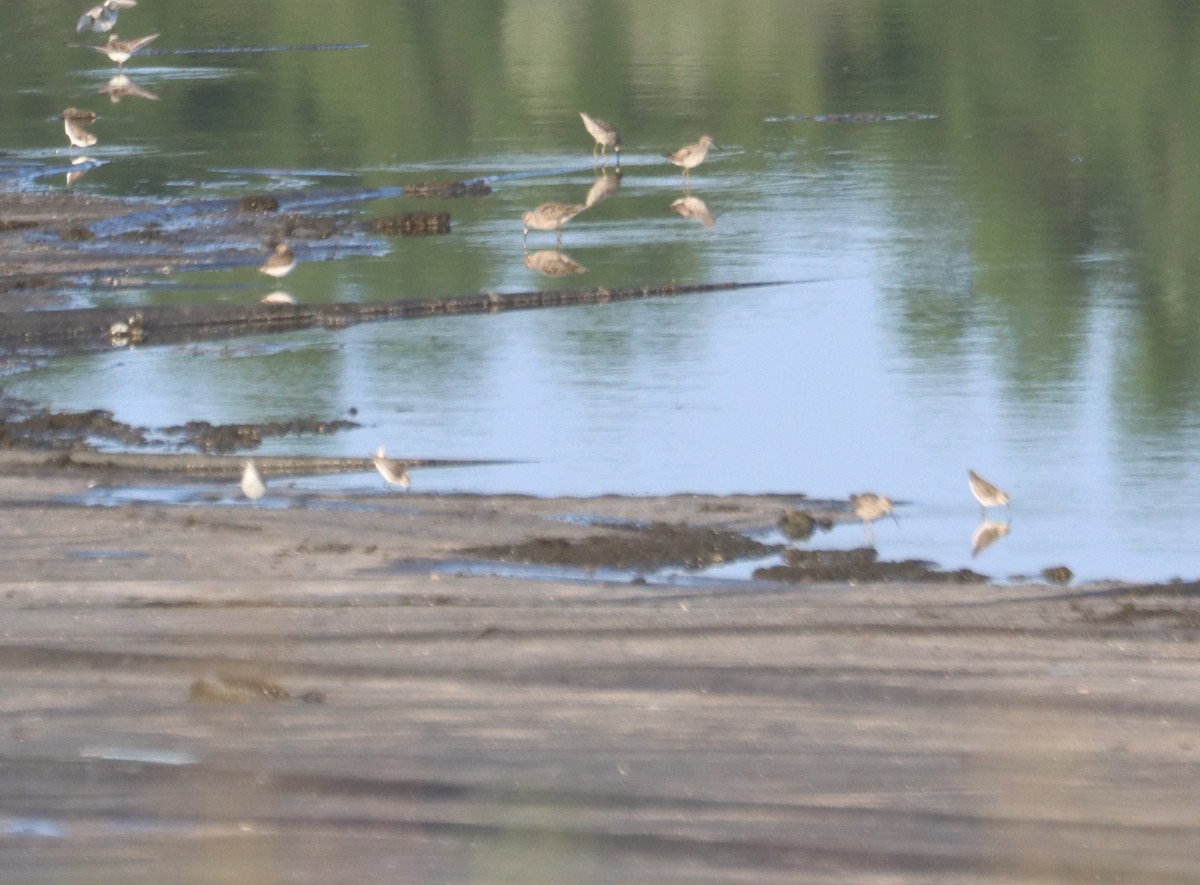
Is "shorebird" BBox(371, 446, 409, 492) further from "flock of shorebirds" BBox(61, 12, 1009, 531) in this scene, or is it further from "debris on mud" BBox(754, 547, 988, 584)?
"debris on mud" BBox(754, 547, 988, 584)

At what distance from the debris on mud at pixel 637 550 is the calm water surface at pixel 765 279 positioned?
1.98ft

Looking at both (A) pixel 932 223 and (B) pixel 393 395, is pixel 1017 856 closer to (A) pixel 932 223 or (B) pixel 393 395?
(B) pixel 393 395

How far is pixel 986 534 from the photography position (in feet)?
33.6

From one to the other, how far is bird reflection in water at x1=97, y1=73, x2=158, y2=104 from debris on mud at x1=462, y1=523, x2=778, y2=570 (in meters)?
23.4

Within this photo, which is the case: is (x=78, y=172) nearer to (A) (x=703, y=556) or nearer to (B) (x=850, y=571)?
(A) (x=703, y=556)

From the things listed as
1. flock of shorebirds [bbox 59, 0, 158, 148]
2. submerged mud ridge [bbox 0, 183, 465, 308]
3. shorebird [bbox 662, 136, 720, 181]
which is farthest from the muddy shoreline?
flock of shorebirds [bbox 59, 0, 158, 148]

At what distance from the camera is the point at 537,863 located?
18.5ft

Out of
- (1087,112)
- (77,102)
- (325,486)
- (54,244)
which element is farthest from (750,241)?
(77,102)

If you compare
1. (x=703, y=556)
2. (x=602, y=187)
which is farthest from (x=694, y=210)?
(x=703, y=556)

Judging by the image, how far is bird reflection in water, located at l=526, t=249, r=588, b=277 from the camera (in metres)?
17.5

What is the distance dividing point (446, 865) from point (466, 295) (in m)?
10.7

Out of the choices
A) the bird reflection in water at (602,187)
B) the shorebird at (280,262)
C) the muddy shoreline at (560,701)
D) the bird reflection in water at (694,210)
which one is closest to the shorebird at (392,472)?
the muddy shoreline at (560,701)

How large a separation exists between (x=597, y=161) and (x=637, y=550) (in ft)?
48.2

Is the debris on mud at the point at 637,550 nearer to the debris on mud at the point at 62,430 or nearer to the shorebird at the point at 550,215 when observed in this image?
the debris on mud at the point at 62,430
